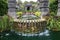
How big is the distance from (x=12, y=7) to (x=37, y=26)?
17.4 feet

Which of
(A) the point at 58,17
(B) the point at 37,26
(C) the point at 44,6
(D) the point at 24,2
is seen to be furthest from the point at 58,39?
(D) the point at 24,2

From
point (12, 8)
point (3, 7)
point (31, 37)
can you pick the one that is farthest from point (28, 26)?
point (3, 7)

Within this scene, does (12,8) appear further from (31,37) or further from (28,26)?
(31,37)

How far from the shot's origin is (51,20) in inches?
911

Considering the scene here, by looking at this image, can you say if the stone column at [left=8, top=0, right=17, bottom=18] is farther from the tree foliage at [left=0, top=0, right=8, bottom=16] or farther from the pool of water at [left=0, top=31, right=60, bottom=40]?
the pool of water at [left=0, top=31, right=60, bottom=40]

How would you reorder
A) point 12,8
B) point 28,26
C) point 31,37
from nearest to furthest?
point 31,37 < point 28,26 < point 12,8

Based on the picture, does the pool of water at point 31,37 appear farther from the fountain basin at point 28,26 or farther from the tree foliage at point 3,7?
the tree foliage at point 3,7

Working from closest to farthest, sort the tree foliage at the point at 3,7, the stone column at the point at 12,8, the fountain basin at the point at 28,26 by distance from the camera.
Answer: the fountain basin at the point at 28,26 < the tree foliage at the point at 3,7 < the stone column at the point at 12,8

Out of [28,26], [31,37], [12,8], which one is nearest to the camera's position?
[31,37]

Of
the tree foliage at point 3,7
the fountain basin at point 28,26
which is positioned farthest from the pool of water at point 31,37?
the tree foliage at point 3,7

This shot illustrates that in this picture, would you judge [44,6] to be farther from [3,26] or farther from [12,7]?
[3,26]

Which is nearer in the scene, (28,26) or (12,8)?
(28,26)

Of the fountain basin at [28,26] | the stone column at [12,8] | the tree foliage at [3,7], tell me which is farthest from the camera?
the stone column at [12,8]

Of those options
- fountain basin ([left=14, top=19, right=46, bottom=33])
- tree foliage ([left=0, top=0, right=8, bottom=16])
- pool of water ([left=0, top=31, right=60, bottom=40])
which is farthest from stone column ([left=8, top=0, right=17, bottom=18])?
pool of water ([left=0, top=31, right=60, bottom=40])
